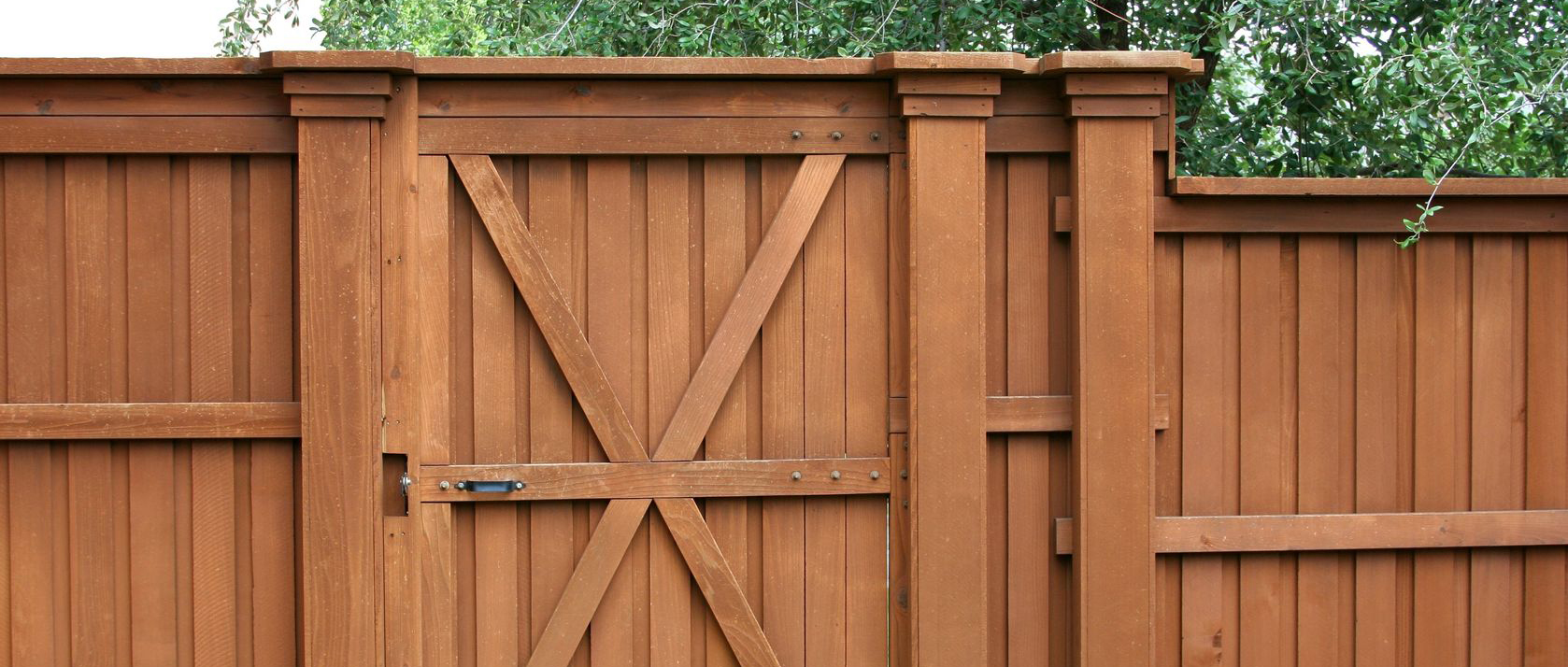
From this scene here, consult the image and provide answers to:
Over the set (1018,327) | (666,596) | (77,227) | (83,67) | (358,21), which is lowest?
(666,596)

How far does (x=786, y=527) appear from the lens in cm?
338

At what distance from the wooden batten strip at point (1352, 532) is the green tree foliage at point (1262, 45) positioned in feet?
4.45

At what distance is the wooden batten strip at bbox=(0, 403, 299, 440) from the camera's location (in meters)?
3.23

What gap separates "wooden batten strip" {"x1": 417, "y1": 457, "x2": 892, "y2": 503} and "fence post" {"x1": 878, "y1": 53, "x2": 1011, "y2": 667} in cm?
19

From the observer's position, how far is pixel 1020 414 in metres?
3.39

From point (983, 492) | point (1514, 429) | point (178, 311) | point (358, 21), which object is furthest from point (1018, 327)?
point (358, 21)

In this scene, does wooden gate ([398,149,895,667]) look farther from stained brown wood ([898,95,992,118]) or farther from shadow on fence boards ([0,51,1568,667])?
stained brown wood ([898,95,992,118])

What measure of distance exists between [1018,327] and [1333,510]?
1.17 meters

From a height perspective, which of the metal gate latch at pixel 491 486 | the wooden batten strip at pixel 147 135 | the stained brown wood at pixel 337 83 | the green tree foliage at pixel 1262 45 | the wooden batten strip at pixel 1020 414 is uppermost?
the green tree foliage at pixel 1262 45

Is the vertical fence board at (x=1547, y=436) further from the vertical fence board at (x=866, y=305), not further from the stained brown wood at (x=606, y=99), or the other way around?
the stained brown wood at (x=606, y=99)

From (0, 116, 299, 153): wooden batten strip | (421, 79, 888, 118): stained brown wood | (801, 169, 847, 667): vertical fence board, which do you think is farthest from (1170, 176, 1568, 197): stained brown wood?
(0, 116, 299, 153): wooden batten strip

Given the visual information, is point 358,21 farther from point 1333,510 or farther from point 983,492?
point 1333,510

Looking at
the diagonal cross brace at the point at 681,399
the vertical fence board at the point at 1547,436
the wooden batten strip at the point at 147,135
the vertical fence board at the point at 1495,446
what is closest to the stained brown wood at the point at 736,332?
the diagonal cross brace at the point at 681,399

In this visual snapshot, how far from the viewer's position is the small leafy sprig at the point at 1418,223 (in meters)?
3.32
